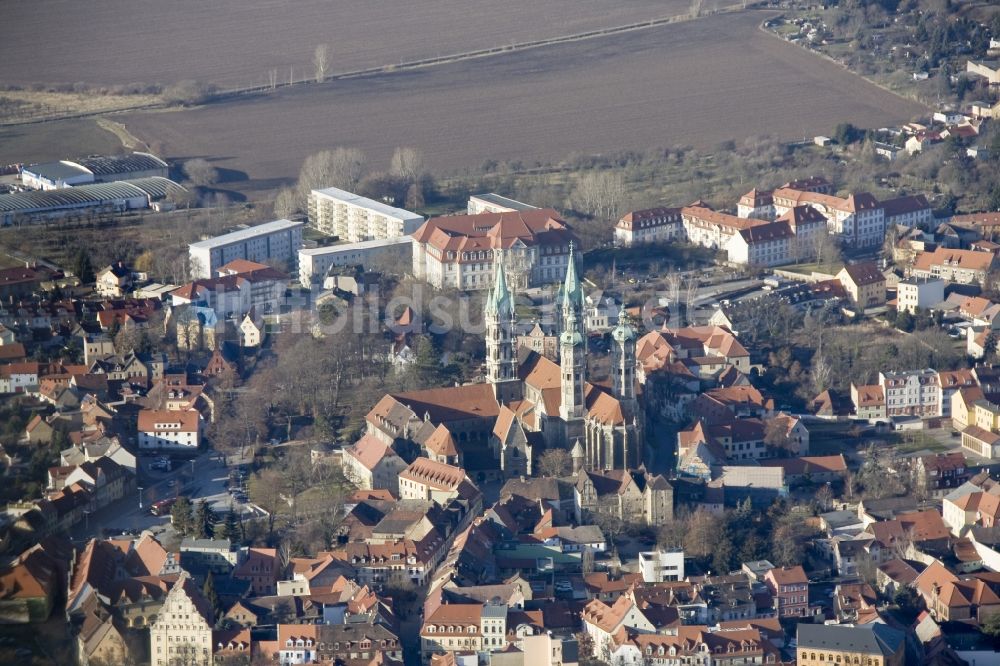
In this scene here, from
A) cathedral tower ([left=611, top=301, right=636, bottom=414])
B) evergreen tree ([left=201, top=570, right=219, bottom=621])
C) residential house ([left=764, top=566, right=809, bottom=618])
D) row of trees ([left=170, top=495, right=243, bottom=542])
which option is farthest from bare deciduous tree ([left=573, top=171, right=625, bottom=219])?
evergreen tree ([left=201, top=570, right=219, bottom=621])

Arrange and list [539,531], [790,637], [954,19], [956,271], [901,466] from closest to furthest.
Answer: [790,637]
[539,531]
[901,466]
[956,271]
[954,19]

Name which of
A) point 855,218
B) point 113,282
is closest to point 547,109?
point 855,218

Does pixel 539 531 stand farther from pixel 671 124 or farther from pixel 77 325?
pixel 671 124

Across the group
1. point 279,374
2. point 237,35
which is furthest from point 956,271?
point 237,35

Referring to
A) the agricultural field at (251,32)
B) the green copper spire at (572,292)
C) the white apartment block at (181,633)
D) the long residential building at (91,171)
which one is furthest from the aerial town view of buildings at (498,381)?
the agricultural field at (251,32)

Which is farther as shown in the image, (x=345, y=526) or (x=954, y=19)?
(x=954, y=19)

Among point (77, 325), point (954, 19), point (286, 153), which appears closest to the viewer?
point (77, 325)
